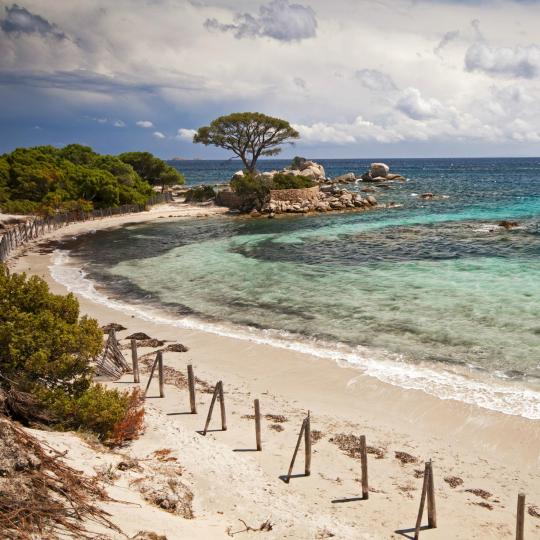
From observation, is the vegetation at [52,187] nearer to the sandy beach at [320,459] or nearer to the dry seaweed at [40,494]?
the sandy beach at [320,459]

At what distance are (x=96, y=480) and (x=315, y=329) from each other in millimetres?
13257

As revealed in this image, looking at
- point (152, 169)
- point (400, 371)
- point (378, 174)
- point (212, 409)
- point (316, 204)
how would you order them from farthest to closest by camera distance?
1. point (378, 174)
2. point (152, 169)
3. point (316, 204)
4. point (400, 371)
5. point (212, 409)

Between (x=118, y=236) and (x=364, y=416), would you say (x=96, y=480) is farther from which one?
(x=118, y=236)

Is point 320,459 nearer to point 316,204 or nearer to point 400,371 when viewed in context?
point 400,371

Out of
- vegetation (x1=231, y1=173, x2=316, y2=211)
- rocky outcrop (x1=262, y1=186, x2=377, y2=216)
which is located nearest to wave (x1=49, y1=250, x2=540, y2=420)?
vegetation (x1=231, y1=173, x2=316, y2=211)

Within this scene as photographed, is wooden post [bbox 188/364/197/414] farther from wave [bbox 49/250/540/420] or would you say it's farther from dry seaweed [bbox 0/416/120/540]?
wave [bbox 49/250/540/420]

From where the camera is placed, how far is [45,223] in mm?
48719

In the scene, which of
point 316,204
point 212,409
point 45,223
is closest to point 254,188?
point 316,204

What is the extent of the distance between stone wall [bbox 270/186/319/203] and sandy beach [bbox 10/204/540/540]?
4640 cm

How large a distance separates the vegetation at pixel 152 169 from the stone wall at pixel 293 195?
24.6 m

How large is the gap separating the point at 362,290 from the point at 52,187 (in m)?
41.9

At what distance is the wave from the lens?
14617mm

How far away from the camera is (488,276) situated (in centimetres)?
2898

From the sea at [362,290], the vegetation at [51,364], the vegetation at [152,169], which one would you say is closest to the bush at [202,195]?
the vegetation at [152,169]
